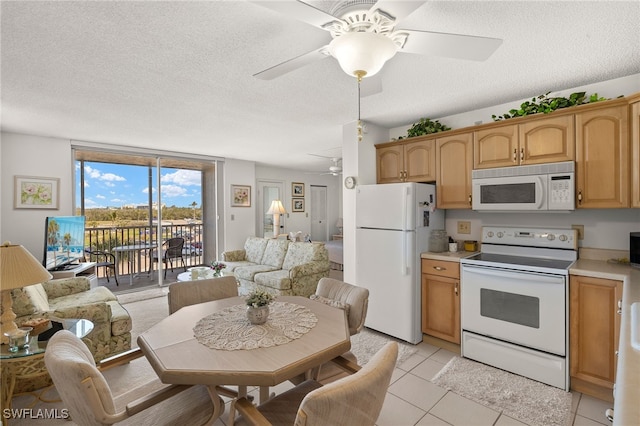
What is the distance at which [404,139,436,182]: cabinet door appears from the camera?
3.21m

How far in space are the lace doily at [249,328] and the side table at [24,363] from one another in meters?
1.00

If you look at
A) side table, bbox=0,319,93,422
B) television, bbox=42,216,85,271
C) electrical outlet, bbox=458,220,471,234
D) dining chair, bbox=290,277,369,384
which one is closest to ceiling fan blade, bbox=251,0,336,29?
dining chair, bbox=290,277,369,384

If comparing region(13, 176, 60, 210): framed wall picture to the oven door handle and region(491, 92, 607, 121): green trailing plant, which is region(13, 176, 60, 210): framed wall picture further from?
region(491, 92, 607, 121): green trailing plant

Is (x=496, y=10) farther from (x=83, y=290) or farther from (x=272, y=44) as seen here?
(x=83, y=290)

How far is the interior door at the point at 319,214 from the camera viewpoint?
27.3 ft

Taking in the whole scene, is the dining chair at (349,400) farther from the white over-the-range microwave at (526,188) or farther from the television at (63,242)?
the television at (63,242)

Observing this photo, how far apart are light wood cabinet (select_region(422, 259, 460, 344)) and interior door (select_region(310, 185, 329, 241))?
5.47m

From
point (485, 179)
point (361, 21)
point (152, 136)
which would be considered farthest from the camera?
point (152, 136)

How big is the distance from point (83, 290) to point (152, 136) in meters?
2.10

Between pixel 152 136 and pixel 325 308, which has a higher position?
pixel 152 136

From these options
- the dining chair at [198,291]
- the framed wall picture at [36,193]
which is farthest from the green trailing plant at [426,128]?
the framed wall picture at [36,193]

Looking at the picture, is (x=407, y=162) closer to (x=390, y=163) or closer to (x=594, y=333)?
(x=390, y=163)

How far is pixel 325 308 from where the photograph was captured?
1.91 metres

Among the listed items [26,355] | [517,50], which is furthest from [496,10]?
[26,355]
